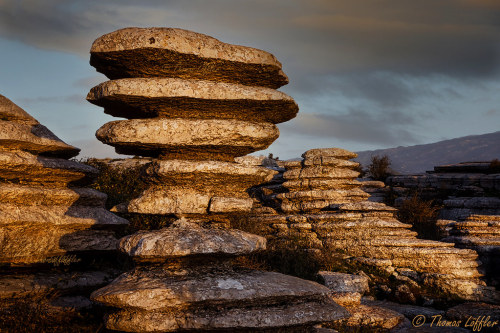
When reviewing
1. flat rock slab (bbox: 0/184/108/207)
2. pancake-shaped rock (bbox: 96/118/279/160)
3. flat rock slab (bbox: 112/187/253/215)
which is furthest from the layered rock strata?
flat rock slab (bbox: 0/184/108/207)

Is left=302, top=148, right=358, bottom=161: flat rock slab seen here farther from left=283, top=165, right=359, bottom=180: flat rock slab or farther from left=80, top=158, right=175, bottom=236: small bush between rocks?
left=80, top=158, right=175, bottom=236: small bush between rocks

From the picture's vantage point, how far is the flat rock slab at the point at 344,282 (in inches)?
285

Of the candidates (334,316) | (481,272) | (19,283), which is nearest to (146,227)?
(19,283)

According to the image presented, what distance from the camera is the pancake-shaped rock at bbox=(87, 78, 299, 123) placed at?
4.12m

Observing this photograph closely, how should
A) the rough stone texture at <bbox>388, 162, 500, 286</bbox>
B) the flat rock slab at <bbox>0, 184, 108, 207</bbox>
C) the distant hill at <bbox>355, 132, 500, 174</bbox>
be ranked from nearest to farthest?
the flat rock slab at <bbox>0, 184, 108, 207</bbox> < the rough stone texture at <bbox>388, 162, 500, 286</bbox> < the distant hill at <bbox>355, 132, 500, 174</bbox>

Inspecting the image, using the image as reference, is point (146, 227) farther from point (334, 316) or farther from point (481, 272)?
point (481, 272)

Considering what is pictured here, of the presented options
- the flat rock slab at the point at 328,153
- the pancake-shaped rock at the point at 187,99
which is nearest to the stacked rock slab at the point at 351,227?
the flat rock slab at the point at 328,153

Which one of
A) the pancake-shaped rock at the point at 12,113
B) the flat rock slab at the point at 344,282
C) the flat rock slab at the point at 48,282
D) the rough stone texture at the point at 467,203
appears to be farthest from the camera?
the rough stone texture at the point at 467,203

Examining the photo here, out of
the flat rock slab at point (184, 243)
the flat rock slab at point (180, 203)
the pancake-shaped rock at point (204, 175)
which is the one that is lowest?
the flat rock slab at point (184, 243)

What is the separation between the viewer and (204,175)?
4.31m

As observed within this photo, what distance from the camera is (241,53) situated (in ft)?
14.3

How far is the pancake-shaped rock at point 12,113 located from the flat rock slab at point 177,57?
74.9 inches

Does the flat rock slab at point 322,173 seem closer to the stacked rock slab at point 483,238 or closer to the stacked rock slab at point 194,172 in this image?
the stacked rock slab at point 483,238

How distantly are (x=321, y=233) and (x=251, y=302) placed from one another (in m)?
6.38
